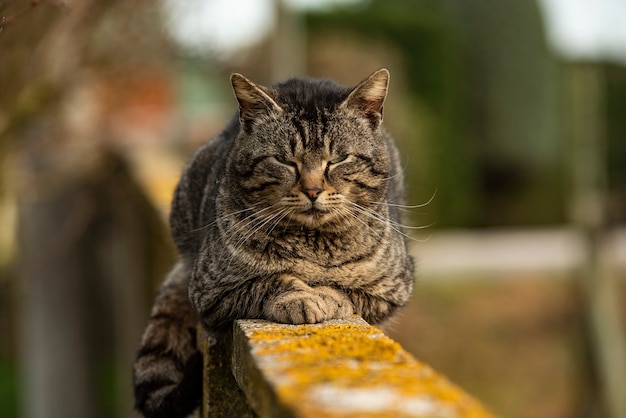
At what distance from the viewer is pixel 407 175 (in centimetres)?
500

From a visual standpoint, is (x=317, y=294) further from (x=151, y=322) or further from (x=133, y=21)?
(x=133, y=21)

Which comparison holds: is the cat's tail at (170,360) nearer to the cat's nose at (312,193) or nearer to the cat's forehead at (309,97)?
the cat's nose at (312,193)

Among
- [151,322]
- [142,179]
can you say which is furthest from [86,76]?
[151,322]

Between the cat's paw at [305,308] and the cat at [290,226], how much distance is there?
2 cm

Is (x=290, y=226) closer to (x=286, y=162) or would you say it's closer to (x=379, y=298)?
(x=286, y=162)

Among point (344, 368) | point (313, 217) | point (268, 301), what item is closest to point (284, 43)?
point (313, 217)

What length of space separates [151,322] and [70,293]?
222 inches

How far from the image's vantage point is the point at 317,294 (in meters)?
2.64

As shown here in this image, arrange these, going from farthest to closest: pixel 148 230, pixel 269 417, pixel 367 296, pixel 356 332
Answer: pixel 148 230, pixel 367 296, pixel 356 332, pixel 269 417

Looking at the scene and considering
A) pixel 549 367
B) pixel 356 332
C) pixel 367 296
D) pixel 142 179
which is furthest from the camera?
pixel 549 367

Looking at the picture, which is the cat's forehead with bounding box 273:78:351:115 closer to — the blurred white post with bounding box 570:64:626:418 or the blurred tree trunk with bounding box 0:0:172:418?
the blurred tree trunk with bounding box 0:0:172:418

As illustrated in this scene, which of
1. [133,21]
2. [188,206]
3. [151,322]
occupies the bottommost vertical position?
[151,322]

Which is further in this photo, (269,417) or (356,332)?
(356,332)

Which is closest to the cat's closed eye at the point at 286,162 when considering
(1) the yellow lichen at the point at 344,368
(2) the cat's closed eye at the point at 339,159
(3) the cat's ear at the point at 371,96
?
(2) the cat's closed eye at the point at 339,159
